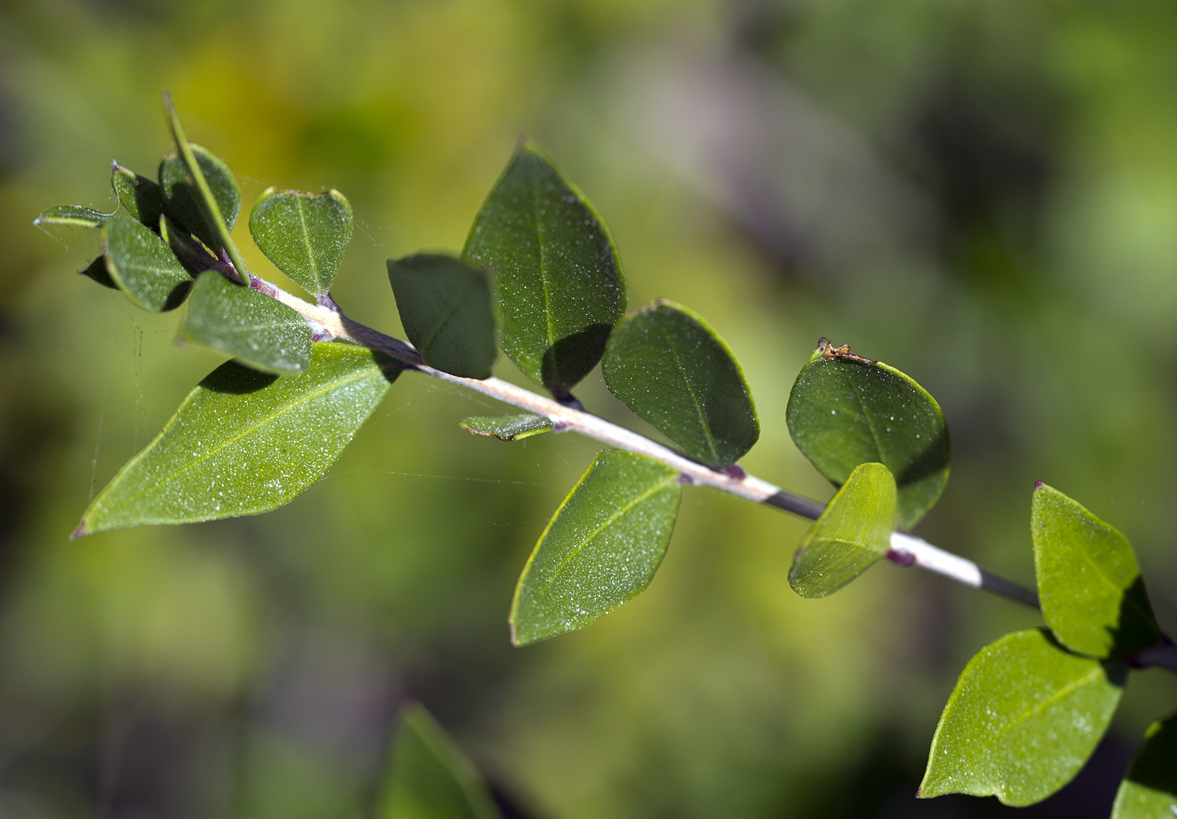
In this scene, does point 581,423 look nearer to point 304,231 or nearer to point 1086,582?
point 304,231

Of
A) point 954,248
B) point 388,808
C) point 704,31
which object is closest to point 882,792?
point 388,808

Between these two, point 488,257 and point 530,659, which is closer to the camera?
point 488,257

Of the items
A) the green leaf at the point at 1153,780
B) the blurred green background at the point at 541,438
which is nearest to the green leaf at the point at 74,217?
the green leaf at the point at 1153,780

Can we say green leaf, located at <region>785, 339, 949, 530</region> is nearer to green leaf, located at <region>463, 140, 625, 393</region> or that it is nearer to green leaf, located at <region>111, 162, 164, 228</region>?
green leaf, located at <region>463, 140, 625, 393</region>

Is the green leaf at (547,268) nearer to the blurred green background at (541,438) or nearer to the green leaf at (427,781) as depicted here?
the green leaf at (427,781)

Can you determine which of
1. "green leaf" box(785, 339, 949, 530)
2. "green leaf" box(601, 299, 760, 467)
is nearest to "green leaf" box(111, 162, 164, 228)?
"green leaf" box(601, 299, 760, 467)

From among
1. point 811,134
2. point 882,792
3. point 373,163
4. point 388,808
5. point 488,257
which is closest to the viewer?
point 488,257

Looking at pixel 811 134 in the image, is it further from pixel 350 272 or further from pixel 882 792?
pixel 882 792
